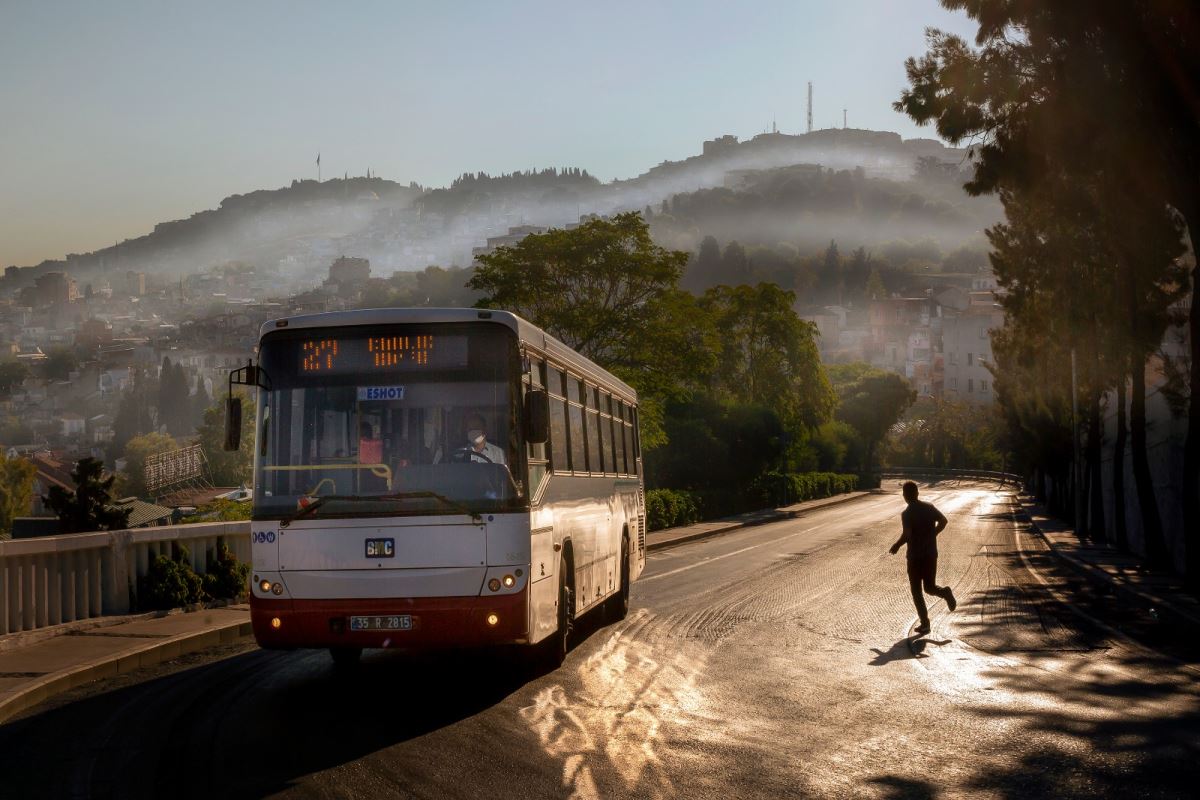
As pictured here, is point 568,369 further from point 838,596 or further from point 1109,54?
point 1109,54

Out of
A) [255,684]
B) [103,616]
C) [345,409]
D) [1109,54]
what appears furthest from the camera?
[1109,54]

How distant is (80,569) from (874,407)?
116 meters

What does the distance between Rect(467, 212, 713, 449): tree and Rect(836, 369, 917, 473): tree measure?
271 feet

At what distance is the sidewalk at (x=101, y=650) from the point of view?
38.9 feet

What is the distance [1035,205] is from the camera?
98.8 ft

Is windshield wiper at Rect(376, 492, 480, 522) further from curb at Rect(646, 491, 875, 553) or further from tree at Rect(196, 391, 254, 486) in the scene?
tree at Rect(196, 391, 254, 486)

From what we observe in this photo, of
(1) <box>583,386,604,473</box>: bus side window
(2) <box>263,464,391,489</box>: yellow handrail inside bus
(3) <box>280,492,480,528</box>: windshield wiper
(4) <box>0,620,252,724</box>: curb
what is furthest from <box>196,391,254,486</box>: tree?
(3) <box>280,492,480,528</box>: windshield wiper

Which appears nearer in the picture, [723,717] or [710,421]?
[723,717]

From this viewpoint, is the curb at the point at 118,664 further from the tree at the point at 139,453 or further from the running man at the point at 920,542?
the tree at the point at 139,453

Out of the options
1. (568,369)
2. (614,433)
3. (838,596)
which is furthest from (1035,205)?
(568,369)

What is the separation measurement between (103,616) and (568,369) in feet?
21.6

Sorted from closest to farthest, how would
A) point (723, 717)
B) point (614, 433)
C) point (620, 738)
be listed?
point (620, 738) < point (723, 717) < point (614, 433)

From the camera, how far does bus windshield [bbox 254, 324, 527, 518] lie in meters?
11.4

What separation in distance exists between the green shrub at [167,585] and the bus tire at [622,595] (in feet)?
18.0
